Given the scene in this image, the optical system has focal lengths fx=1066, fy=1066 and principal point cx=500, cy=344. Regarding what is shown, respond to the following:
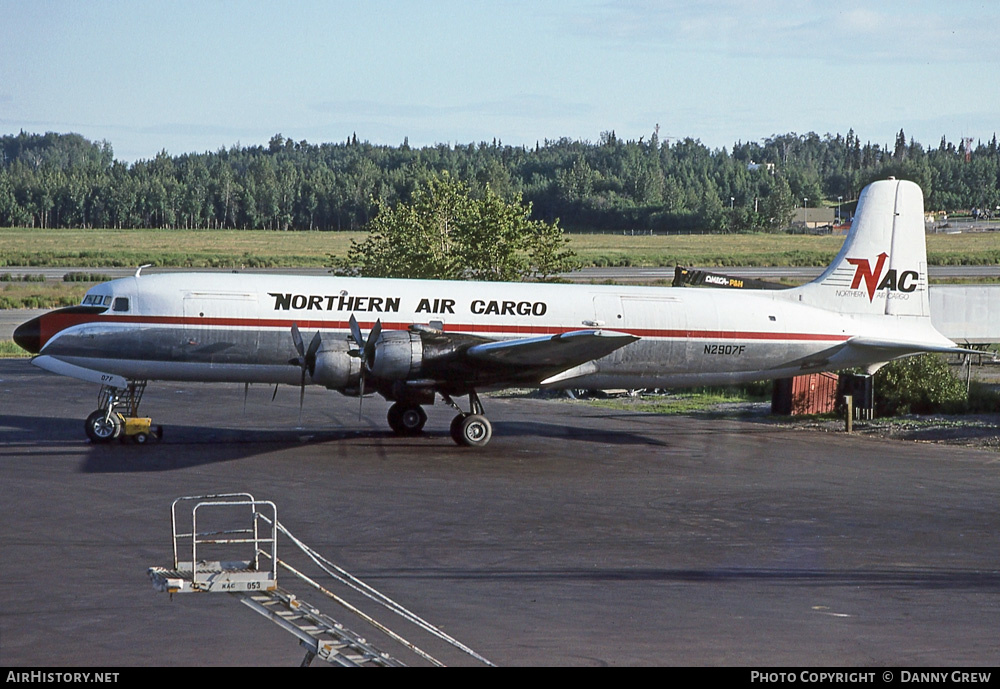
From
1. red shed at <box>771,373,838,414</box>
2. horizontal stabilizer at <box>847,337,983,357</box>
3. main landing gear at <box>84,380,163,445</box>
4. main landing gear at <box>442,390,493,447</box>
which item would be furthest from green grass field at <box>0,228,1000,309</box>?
horizontal stabilizer at <box>847,337,983,357</box>

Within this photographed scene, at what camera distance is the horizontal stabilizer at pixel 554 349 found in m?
25.9

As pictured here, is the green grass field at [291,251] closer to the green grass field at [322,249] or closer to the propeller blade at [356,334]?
the green grass field at [322,249]

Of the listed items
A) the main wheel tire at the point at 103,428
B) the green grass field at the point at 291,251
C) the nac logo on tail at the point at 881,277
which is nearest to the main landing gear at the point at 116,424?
the main wheel tire at the point at 103,428

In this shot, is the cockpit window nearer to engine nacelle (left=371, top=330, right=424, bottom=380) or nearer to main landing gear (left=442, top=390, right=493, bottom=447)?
engine nacelle (left=371, top=330, right=424, bottom=380)

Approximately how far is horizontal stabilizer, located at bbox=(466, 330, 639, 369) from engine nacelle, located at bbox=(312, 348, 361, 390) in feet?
9.85

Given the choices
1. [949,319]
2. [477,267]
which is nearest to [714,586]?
[477,267]

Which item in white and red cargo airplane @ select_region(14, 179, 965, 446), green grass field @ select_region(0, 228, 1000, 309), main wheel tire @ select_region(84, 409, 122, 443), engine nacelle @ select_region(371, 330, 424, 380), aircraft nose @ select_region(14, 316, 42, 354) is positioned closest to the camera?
engine nacelle @ select_region(371, 330, 424, 380)

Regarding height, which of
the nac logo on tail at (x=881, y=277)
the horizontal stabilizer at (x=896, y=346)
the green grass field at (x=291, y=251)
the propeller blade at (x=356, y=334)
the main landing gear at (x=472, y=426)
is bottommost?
the main landing gear at (x=472, y=426)

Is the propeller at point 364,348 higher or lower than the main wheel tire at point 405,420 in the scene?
higher

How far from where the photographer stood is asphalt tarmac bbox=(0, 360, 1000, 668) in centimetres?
1284

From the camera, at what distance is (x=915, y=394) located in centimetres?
3659

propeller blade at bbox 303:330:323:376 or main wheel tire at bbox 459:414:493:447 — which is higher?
propeller blade at bbox 303:330:323:376

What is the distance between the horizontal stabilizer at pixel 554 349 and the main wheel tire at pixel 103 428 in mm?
9483

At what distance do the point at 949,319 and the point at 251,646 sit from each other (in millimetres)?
46532
